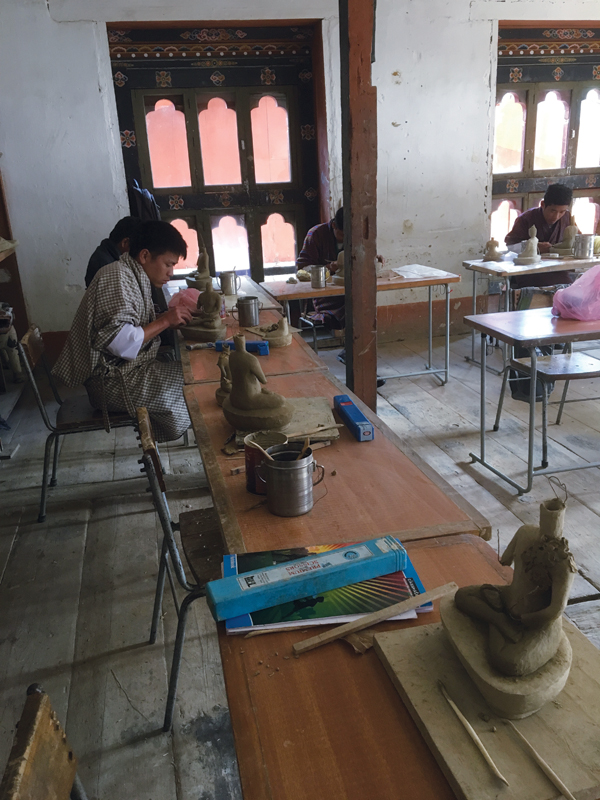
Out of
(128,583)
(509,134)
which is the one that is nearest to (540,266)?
(509,134)

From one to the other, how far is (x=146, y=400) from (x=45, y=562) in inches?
33.8

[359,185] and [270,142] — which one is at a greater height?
[270,142]

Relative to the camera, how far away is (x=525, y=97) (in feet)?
20.3

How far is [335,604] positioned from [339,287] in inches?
142

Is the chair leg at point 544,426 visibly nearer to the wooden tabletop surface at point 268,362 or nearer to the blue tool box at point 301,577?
the wooden tabletop surface at point 268,362

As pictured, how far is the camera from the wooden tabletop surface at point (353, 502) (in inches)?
53.6

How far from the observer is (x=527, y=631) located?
2.92 feet

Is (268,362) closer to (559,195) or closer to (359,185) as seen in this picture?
(359,185)

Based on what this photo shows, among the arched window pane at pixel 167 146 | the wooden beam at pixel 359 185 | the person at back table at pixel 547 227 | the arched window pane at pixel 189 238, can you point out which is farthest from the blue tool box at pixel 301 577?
the arched window pane at pixel 167 146

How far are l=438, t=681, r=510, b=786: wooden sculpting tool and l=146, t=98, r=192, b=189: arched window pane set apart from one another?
559 cm

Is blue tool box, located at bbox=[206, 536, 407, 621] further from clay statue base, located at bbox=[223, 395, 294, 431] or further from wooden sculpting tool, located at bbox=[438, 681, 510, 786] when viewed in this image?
clay statue base, located at bbox=[223, 395, 294, 431]

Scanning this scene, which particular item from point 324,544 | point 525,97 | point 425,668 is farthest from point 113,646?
point 525,97

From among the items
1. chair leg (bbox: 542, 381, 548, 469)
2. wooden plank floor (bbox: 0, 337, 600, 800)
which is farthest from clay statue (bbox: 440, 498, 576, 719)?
chair leg (bbox: 542, 381, 548, 469)

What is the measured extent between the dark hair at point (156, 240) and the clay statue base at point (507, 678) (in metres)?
2.47
